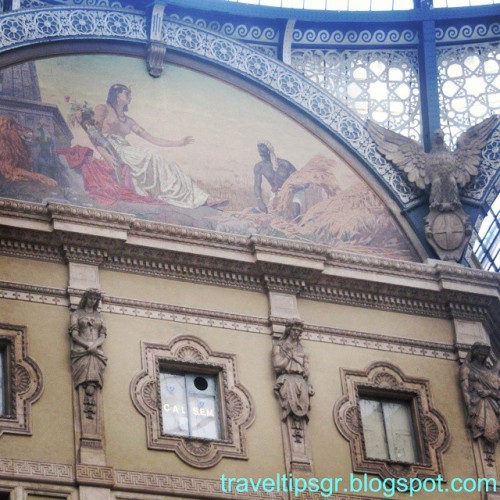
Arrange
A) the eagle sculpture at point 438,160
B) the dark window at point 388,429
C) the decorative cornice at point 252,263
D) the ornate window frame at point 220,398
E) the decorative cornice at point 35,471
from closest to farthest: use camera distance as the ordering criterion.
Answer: the decorative cornice at point 35,471
the ornate window frame at point 220,398
the decorative cornice at point 252,263
the dark window at point 388,429
the eagle sculpture at point 438,160

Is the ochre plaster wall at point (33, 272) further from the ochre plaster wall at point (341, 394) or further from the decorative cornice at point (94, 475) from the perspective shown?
the ochre plaster wall at point (341, 394)

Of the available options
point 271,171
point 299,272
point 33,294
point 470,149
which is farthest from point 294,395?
point 470,149

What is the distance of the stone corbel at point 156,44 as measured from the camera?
34.4 metres

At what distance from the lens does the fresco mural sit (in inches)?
1284

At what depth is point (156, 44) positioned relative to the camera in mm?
34406

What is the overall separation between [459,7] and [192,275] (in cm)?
823

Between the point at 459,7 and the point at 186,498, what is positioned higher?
the point at 459,7

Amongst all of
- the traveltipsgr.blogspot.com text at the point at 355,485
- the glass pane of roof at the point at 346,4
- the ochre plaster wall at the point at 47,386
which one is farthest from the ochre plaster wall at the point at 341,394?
the glass pane of roof at the point at 346,4

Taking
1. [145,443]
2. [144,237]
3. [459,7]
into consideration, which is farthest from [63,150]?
[459,7]

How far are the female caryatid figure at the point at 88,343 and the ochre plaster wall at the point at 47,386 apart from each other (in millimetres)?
163

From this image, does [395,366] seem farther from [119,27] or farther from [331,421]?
[119,27]

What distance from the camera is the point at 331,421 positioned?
31766mm

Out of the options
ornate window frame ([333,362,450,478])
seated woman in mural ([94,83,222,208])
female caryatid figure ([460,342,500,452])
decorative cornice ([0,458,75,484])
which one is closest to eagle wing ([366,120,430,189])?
female caryatid figure ([460,342,500,452])

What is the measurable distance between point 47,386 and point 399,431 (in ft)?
20.1
